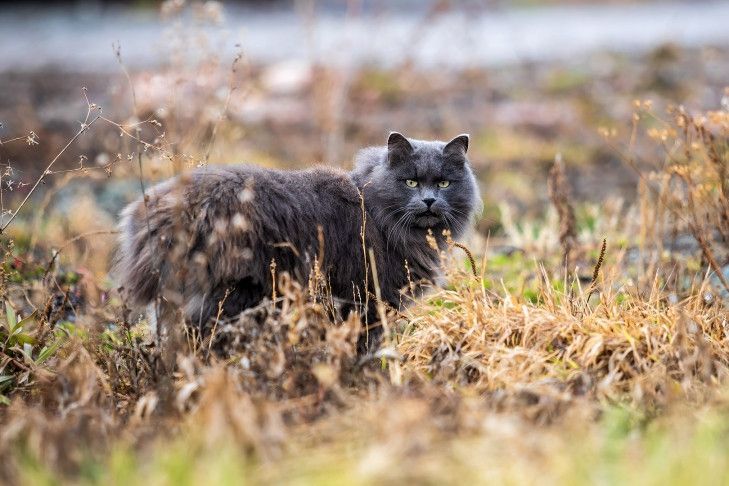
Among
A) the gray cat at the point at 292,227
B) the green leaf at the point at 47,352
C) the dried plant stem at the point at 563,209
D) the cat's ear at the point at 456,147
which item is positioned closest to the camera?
the gray cat at the point at 292,227

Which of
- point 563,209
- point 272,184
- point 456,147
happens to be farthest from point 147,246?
point 563,209

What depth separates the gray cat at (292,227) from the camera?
338 cm

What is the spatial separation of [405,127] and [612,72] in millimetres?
4337

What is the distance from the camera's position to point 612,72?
12508 mm

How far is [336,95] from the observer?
26.1 feet

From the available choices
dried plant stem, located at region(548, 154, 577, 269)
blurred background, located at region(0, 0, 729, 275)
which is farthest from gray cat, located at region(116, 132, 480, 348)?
dried plant stem, located at region(548, 154, 577, 269)

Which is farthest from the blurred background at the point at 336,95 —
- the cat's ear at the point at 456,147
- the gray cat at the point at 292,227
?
the cat's ear at the point at 456,147

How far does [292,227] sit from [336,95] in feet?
14.8

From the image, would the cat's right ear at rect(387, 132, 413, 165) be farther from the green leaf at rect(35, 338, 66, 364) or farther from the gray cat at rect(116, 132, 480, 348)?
the green leaf at rect(35, 338, 66, 364)

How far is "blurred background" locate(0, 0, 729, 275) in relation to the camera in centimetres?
604

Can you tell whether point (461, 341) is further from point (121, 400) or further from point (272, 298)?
point (121, 400)

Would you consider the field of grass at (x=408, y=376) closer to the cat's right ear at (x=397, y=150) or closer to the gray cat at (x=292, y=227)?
the gray cat at (x=292, y=227)

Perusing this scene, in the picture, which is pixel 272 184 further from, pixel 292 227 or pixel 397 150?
pixel 397 150

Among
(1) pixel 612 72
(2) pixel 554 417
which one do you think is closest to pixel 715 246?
(2) pixel 554 417
